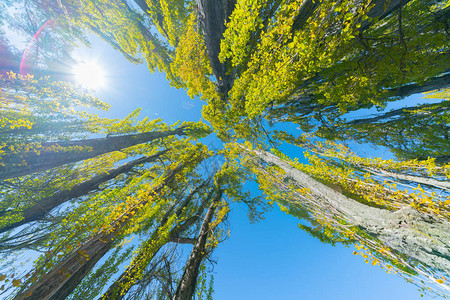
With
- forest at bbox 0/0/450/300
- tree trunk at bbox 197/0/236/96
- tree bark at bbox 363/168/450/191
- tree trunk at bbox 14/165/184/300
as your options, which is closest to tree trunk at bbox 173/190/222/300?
forest at bbox 0/0/450/300

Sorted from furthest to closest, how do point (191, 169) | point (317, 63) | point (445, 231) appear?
1. point (191, 169)
2. point (317, 63)
3. point (445, 231)

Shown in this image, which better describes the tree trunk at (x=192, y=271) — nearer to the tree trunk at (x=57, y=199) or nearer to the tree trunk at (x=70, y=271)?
the tree trunk at (x=70, y=271)

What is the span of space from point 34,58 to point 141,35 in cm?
437

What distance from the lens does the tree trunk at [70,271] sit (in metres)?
2.48

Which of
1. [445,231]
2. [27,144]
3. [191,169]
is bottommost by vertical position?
[445,231]

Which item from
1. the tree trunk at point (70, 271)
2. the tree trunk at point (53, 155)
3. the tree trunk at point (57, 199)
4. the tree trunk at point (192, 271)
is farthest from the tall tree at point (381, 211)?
the tree trunk at point (57, 199)

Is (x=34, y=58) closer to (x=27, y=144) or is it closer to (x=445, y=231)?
(x=27, y=144)

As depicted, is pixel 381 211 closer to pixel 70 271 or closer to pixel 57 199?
pixel 70 271

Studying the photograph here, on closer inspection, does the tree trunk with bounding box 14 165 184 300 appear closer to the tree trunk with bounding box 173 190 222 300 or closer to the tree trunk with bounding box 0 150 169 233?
the tree trunk with bounding box 0 150 169 233

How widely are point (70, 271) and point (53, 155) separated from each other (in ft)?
10.0

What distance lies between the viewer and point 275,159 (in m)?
6.46

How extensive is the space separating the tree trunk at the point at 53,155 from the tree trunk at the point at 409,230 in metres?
8.05

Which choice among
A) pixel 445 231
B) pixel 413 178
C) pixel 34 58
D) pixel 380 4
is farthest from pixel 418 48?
pixel 34 58

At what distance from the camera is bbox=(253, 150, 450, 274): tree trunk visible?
2.03m
